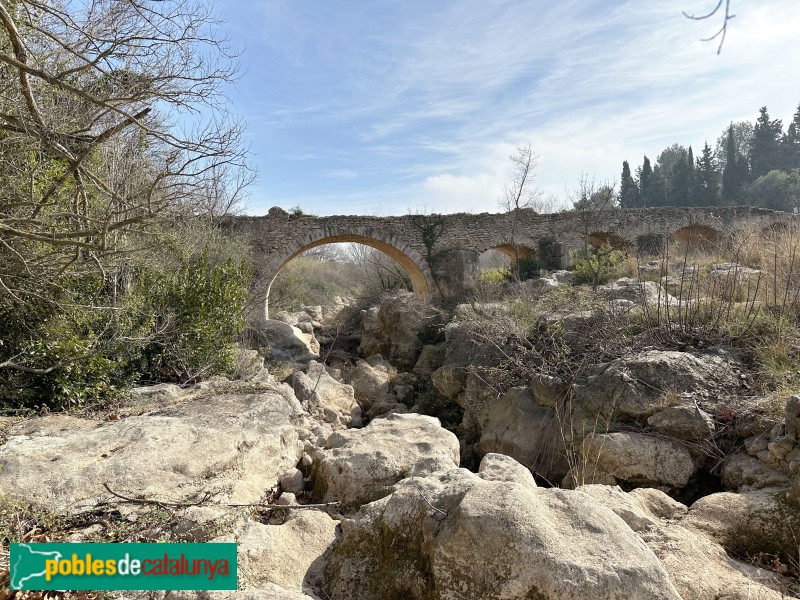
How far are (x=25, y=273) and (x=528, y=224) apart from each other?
52.5 feet

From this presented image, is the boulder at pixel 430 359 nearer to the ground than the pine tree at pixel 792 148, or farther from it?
nearer to the ground

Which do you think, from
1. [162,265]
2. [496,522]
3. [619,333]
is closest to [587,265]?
[619,333]

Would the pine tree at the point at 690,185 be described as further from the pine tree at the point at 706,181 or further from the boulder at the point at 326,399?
the boulder at the point at 326,399

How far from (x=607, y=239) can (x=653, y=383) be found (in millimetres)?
15044

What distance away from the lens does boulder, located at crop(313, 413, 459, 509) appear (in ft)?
11.1

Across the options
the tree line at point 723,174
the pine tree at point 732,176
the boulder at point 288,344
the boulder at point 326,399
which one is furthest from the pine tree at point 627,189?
the boulder at point 326,399

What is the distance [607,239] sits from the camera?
19203 millimetres

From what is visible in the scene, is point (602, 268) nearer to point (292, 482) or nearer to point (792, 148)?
point (292, 482)

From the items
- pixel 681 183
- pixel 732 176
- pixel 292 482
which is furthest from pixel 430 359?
pixel 732 176

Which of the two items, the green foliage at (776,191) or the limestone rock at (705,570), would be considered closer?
the limestone rock at (705,570)

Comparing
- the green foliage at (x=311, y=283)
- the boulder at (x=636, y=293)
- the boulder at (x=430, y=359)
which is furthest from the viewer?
the green foliage at (x=311, y=283)

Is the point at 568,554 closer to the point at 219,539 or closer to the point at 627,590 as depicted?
the point at 627,590

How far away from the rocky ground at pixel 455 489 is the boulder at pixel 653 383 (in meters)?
0.02

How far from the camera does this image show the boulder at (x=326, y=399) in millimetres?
7969
